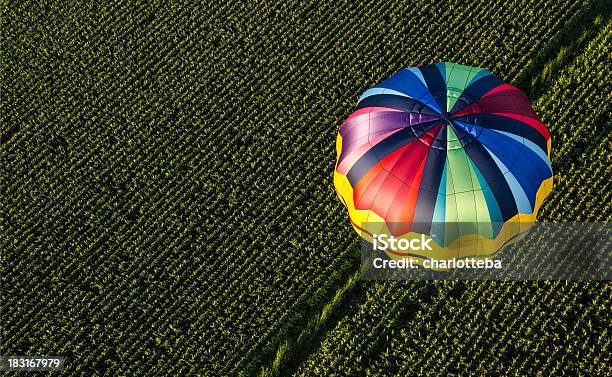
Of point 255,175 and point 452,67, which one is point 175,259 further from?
point 452,67

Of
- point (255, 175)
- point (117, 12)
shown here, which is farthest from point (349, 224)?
point (117, 12)

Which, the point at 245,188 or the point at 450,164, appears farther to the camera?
the point at 245,188

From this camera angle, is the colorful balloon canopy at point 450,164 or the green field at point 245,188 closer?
the colorful balloon canopy at point 450,164

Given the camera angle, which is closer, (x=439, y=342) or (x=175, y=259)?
(x=439, y=342)

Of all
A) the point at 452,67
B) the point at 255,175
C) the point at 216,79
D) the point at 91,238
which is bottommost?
the point at 91,238
